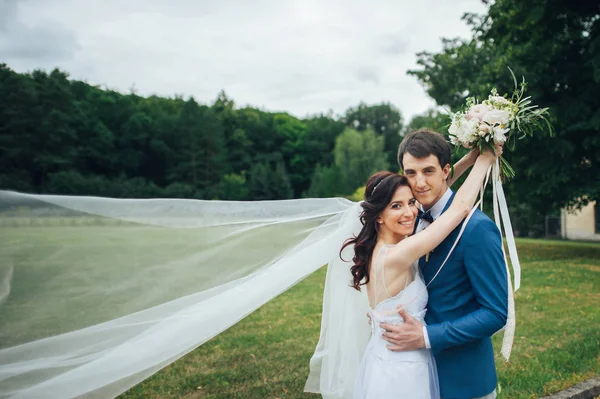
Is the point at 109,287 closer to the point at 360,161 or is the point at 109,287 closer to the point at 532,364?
the point at 532,364

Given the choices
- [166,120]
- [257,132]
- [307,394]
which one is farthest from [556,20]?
[257,132]

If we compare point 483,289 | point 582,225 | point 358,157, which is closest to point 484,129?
point 483,289

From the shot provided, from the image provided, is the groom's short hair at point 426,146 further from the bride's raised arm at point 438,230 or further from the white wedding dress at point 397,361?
the white wedding dress at point 397,361

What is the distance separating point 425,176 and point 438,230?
418 mm

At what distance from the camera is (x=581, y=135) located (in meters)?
17.2

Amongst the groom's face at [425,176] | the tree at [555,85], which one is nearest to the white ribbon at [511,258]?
the groom's face at [425,176]

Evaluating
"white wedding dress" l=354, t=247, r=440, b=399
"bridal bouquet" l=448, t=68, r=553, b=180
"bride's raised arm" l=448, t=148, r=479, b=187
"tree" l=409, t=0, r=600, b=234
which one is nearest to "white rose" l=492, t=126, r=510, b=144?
"bridal bouquet" l=448, t=68, r=553, b=180

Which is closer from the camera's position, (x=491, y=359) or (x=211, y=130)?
(x=491, y=359)

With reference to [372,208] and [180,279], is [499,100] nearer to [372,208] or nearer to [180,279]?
[372,208]

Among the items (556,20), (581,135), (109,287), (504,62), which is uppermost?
(556,20)

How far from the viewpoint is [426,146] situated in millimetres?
3018

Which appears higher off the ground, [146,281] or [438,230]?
[438,230]

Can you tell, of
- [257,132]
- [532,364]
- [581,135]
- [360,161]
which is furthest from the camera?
[257,132]

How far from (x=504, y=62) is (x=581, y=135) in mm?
3809
